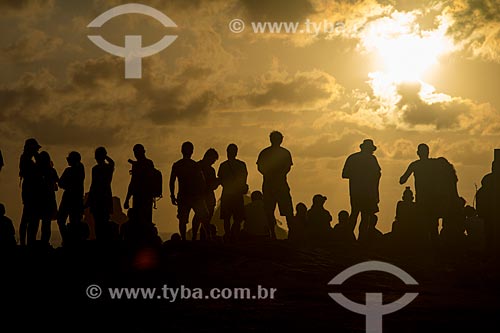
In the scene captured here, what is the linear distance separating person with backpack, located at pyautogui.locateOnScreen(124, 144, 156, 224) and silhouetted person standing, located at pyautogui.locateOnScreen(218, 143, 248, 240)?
1547 mm

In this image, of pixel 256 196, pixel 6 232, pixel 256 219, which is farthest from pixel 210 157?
pixel 6 232

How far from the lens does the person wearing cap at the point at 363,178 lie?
1978 cm

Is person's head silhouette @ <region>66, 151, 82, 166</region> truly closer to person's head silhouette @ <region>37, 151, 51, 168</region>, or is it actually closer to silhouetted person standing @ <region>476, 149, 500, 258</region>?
person's head silhouette @ <region>37, 151, 51, 168</region>

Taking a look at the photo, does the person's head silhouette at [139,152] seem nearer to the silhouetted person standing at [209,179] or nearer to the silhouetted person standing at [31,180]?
the silhouetted person standing at [209,179]

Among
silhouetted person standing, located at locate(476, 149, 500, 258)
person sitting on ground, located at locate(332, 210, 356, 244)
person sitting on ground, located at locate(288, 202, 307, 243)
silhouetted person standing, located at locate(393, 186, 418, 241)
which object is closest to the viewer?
silhouetted person standing, located at locate(476, 149, 500, 258)

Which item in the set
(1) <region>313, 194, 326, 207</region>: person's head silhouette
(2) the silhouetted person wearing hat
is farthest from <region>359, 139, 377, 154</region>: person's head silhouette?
(1) <region>313, 194, 326, 207</region>: person's head silhouette

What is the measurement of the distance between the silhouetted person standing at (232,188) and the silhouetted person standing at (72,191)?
289cm

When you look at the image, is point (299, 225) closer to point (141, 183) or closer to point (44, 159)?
point (141, 183)

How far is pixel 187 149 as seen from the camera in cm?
1791

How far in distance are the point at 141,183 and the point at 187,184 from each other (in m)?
0.90

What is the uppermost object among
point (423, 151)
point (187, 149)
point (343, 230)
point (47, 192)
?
point (423, 151)

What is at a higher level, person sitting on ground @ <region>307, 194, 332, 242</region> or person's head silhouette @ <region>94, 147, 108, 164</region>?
person's head silhouette @ <region>94, 147, 108, 164</region>

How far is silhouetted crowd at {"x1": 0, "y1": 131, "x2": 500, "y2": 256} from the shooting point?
17.6 meters

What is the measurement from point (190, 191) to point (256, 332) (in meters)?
7.40
